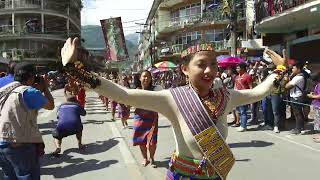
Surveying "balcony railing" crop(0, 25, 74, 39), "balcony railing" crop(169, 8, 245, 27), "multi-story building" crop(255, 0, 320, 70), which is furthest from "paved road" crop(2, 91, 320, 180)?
"balcony railing" crop(0, 25, 74, 39)

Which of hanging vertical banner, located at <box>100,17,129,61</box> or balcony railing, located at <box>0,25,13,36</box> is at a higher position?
balcony railing, located at <box>0,25,13,36</box>

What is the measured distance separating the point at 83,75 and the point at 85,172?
18.4ft

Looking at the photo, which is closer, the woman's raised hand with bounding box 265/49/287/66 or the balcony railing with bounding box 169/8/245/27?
the woman's raised hand with bounding box 265/49/287/66

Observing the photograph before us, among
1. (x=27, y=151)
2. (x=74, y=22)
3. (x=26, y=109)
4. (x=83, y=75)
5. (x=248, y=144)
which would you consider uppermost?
(x=74, y=22)

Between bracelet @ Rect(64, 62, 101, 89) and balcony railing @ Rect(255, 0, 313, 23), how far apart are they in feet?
53.0

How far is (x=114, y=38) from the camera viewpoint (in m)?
34.8

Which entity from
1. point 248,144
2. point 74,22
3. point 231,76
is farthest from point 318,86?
point 74,22

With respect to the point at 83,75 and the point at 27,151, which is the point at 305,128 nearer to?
the point at 27,151

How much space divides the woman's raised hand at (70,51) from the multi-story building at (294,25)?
1474cm

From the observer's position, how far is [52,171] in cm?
857

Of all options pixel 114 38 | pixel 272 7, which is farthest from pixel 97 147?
pixel 114 38

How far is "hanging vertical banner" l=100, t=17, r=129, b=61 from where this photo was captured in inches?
1351

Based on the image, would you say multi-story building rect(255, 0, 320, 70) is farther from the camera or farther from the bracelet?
the bracelet

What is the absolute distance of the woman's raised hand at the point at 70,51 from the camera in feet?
9.90
